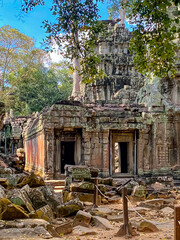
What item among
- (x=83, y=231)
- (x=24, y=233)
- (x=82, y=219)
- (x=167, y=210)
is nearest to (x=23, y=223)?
(x=24, y=233)

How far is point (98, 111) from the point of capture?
46.4 feet

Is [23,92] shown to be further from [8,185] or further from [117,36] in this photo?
[8,185]

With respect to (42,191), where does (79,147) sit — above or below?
above

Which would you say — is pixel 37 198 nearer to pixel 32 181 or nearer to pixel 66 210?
pixel 66 210

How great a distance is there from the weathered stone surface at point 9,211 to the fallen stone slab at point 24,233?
0.65 meters

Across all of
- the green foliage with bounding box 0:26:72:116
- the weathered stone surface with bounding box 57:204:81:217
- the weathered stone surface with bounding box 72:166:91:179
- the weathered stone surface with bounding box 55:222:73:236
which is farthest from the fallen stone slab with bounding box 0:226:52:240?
the green foliage with bounding box 0:26:72:116

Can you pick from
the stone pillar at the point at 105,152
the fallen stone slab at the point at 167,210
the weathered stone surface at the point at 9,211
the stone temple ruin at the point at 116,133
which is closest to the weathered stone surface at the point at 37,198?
the weathered stone surface at the point at 9,211

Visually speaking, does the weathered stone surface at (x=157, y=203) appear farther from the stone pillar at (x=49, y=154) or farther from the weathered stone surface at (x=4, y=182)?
the stone pillar at (x=49, y=154)

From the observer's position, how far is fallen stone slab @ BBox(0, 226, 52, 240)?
13.5 feet

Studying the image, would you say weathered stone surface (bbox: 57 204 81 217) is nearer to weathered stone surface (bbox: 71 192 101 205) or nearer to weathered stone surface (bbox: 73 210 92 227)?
weathered stone surface (bbox: 73 210 92 227)

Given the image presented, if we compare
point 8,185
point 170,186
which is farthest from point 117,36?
point 8,185

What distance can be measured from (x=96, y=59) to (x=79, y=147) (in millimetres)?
7974

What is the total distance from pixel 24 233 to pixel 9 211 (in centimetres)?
85

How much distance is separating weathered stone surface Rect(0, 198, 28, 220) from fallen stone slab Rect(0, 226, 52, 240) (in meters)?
0.65
